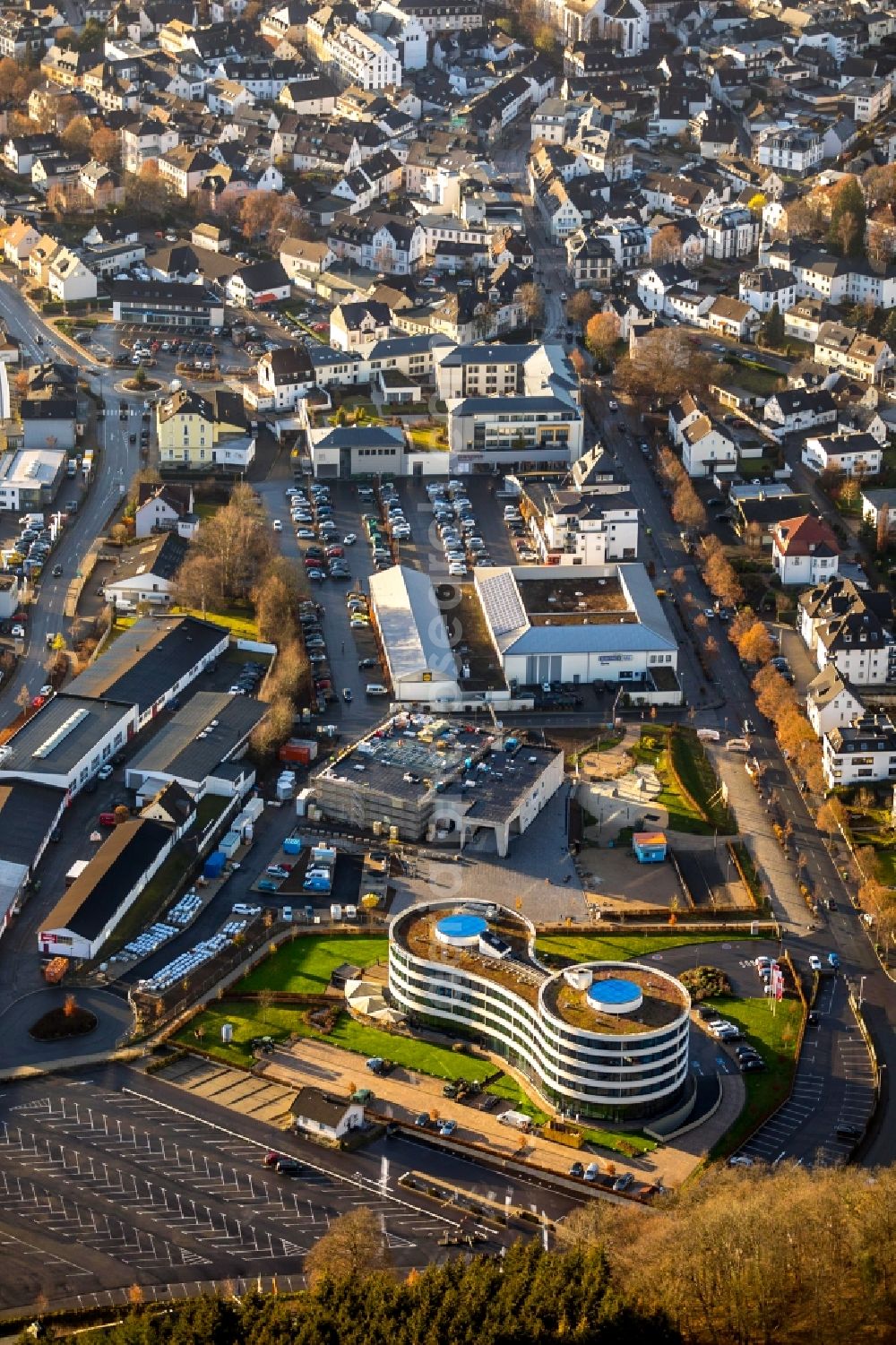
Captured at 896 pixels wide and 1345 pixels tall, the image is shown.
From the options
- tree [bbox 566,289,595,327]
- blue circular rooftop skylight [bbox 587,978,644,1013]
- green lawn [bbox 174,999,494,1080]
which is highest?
tree [bbox 566,289,595,327]

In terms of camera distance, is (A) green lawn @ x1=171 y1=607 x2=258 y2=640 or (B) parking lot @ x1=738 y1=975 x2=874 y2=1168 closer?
(B) parking lot @ x1=738 y1=975 x2=874 y2=1168

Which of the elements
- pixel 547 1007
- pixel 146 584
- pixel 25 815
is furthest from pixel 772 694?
pixel 25 815

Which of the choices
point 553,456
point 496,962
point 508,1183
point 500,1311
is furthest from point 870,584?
point 500,1311

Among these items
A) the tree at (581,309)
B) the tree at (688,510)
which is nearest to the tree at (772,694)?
the tree at (688,510)

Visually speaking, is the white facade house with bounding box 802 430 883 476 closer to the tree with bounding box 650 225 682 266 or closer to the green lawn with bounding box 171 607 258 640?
the tree with bounding box 650 225 682 266

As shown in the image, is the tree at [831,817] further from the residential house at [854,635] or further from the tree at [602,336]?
the tree at [602,336]

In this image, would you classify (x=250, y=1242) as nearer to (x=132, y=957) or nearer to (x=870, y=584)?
(x=132, y=957)

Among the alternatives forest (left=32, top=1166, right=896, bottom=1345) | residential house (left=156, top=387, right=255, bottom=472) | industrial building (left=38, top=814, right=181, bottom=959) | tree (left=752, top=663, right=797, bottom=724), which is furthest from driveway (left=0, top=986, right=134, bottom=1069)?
residential house (left=156, top=387, right=255, bottom=472)
